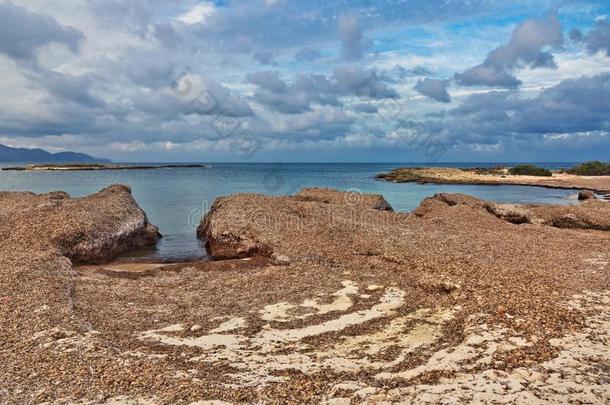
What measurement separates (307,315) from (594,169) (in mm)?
97244

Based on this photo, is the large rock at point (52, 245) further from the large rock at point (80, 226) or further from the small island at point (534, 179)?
the small island at point (534, 179)

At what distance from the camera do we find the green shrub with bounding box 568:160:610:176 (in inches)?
3541

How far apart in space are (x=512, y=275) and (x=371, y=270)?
4.33 m

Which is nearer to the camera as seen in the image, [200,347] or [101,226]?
[200,347]

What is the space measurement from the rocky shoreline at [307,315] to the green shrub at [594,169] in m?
79.5

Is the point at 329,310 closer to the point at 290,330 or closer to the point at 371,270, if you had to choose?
the point at 290,330

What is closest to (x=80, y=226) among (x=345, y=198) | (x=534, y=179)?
(x=345, y=198)

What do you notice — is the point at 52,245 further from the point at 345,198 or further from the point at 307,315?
the point at 345,198

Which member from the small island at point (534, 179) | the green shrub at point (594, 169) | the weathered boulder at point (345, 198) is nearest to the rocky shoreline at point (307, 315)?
the weathered boulder at point (345, 198)

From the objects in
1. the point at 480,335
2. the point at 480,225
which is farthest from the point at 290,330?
the point at 480,225

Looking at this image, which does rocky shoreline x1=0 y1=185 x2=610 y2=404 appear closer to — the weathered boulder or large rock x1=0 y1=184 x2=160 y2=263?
large rock x1=0 y1=184 x2=160 y2=263

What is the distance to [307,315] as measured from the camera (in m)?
11.9

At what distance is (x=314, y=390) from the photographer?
301 inches

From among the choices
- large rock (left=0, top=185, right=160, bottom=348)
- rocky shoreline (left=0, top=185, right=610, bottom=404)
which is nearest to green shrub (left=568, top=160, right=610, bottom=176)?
rocky shoreline (left=0, top=185, right=610, bottom=404)
